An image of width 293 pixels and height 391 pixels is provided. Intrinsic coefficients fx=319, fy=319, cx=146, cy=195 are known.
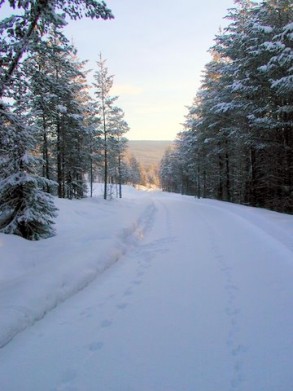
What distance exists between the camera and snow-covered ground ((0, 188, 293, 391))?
3344 millimetres

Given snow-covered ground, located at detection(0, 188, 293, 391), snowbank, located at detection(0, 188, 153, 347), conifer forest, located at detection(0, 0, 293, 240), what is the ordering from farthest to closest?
conifer forest, located at detection(0, 0, 293, 240) < snowbank, located at detection(0, 188, 153, 347) < snow-covered ground, located at detection(0, 188, 293, 391)

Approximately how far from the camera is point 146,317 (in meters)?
4.75

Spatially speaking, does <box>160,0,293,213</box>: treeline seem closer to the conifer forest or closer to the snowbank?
the conifer forest

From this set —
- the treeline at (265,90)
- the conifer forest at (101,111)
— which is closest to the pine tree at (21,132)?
the conifer forest at (101,111)

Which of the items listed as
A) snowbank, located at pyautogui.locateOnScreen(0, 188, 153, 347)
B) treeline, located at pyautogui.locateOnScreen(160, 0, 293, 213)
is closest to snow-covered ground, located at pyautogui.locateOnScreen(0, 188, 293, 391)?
snowbank, located at pyautogui.locateOnScreen(0, 188, 153, 347)

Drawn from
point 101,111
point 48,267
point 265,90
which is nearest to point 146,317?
point 48,267

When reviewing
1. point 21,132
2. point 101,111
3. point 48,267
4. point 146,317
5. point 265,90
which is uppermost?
point 101,111

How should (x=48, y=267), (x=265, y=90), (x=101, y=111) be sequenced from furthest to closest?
(x=101, y=111), (x=265, y=90), (x=48, y=267)

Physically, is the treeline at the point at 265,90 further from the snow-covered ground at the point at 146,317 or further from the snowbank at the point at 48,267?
the snowbank at the point at 48,267

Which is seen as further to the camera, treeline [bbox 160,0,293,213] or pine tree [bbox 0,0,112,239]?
treeline [bbox 160,0,293,213]

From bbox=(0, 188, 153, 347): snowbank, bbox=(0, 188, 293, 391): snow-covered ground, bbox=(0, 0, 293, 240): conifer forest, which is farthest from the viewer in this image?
bbox=(0, 0, 293, 240): conifer forest

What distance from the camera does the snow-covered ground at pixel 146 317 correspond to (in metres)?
3.34

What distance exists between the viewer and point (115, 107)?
34.0 metres

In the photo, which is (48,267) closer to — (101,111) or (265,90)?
(265,90)
